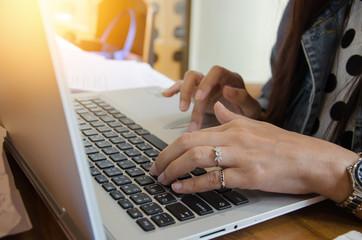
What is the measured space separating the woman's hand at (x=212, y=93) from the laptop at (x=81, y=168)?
0.42 ft

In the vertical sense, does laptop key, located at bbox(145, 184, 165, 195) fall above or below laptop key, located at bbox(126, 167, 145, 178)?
above

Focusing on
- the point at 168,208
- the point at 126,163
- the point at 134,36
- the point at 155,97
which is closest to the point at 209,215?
the point at 168,208

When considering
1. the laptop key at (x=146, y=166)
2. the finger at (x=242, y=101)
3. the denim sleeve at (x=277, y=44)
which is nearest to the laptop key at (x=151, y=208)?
the laptop key at (x=146, y=166)

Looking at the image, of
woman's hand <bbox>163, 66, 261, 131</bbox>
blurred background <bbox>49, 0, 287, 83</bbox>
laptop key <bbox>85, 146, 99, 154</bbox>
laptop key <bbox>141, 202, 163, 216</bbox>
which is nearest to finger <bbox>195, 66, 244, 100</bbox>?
woman's hand <bbox>163, 66, 261, 131</bbox>

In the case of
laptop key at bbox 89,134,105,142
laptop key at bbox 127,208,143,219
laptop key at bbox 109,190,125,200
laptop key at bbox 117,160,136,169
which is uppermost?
laptop key at bbox 127,208,143,219

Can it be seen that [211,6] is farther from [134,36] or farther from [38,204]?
[38,204]

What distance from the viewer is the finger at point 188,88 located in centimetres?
75

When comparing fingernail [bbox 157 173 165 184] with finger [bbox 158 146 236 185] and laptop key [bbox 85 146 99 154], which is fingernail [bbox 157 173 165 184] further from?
laptop key [bbox 85 146 99 154]

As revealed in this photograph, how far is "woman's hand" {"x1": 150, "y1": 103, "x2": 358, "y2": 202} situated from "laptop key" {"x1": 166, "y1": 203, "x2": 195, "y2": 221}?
1.1 inches

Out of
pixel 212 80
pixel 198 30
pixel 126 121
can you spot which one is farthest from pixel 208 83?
pixel 198 30

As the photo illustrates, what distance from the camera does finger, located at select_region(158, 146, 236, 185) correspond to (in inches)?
17.6

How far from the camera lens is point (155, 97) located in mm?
891

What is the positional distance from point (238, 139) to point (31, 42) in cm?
29

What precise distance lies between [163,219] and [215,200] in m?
0.08
